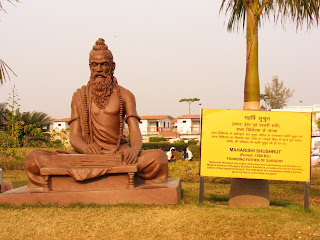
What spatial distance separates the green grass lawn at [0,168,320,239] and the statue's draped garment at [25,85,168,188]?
1.87 ft

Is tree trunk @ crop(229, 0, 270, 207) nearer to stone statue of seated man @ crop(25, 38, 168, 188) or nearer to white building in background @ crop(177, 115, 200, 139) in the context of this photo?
stone statue of seated man @ crop(25, 38, 168, 188)

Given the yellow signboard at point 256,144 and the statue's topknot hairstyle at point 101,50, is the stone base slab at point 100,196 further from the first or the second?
the statue's topknot hairstyle at point 101,50

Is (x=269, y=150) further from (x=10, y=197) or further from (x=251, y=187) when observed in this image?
(x=10, y=197)

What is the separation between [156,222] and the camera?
4.82 metres

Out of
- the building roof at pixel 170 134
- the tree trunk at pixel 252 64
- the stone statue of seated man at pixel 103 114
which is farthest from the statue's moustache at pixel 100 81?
the building roof at pixel 170 134

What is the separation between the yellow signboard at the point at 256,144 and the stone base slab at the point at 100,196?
25.6 inches

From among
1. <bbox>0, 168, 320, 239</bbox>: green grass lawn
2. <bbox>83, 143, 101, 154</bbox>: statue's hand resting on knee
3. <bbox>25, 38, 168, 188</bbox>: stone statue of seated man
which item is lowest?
<bbox>0, 168, 320, 239</bbox>: green grass lawn

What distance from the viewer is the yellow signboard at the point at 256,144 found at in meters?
5.66

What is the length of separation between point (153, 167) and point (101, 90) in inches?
57.6

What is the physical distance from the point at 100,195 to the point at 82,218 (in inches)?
32.5

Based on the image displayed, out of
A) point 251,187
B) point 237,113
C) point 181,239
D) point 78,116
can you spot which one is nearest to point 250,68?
point 237,113

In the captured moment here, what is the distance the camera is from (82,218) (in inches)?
196

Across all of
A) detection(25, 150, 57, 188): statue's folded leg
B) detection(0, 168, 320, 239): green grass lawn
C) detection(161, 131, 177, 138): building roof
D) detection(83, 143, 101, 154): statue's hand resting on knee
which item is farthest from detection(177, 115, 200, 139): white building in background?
detection(0, 168, 320, 239): green grass lawn

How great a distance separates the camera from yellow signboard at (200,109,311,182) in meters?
5.66
